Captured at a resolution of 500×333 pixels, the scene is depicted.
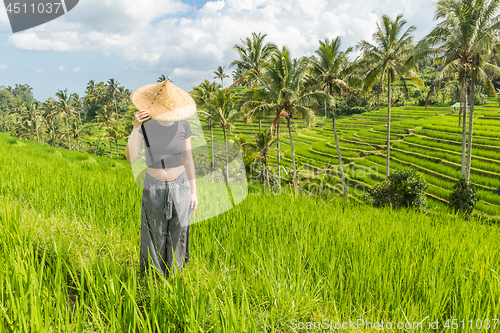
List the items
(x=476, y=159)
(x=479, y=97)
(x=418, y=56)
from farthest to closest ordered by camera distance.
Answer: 1. (x=479, y=97)
2. (x=476, y=159)
3. (x=418, y=56)

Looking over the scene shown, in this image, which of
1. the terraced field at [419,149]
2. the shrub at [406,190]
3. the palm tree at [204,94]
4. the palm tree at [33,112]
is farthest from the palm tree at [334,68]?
the palm tree at [33,112]

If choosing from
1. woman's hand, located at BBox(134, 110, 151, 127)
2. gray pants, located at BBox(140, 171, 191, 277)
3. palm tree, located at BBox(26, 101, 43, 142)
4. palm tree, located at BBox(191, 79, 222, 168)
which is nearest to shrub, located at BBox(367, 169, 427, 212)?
gray pants, located at BBox(140, 171, 191, 277)

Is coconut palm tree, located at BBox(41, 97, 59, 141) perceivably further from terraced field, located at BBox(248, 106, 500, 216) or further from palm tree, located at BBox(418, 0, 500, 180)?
palm tree, located at BBox(418, 0, 500, 180)

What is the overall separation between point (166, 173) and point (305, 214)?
247 centimetres

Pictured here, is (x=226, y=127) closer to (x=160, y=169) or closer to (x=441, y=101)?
(x=160, y=169)

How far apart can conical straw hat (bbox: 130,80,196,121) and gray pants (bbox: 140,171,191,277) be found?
38 cm

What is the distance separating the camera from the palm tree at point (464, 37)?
13.1m

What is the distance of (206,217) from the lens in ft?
8.43

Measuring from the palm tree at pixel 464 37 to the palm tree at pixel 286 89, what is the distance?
668 cm

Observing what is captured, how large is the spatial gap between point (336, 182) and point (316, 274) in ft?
69.8

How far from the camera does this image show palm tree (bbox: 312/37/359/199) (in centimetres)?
1754

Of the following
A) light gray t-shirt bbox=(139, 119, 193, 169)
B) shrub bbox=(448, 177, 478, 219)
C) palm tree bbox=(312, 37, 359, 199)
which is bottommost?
shrub bbox=(448, 177, 478, 219)

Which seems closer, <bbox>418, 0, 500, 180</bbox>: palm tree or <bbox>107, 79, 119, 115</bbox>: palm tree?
<bbox>418, 0, 500, 180</bbox>: palm tree

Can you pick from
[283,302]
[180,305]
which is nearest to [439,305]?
[283,302]
